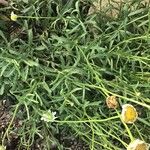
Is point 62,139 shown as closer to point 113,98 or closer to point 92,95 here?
point 92,95

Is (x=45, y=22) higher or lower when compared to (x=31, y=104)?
higher

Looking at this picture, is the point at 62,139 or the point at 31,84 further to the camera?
the point at 62,139

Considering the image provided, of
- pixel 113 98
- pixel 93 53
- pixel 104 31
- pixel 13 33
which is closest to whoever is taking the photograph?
pixel 113 98

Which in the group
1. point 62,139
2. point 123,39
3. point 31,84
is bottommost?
point 62,139

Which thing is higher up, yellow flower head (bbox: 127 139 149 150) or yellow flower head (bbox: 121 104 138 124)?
yellow flower head (bbox: 121 104 138 124)

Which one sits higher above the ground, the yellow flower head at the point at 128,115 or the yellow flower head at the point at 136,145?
the yellow flower head at the point at 128,115

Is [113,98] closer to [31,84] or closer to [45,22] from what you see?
[31,84]

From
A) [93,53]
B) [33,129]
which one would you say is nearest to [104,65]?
[93,53]

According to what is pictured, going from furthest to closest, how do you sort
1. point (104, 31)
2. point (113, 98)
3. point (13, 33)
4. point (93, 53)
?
1. point (13, 33)
2. point (104, 31)
3. point (93, 53)
4. point (113, 98)

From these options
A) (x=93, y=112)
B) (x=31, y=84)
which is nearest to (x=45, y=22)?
(x=31, y=84)
